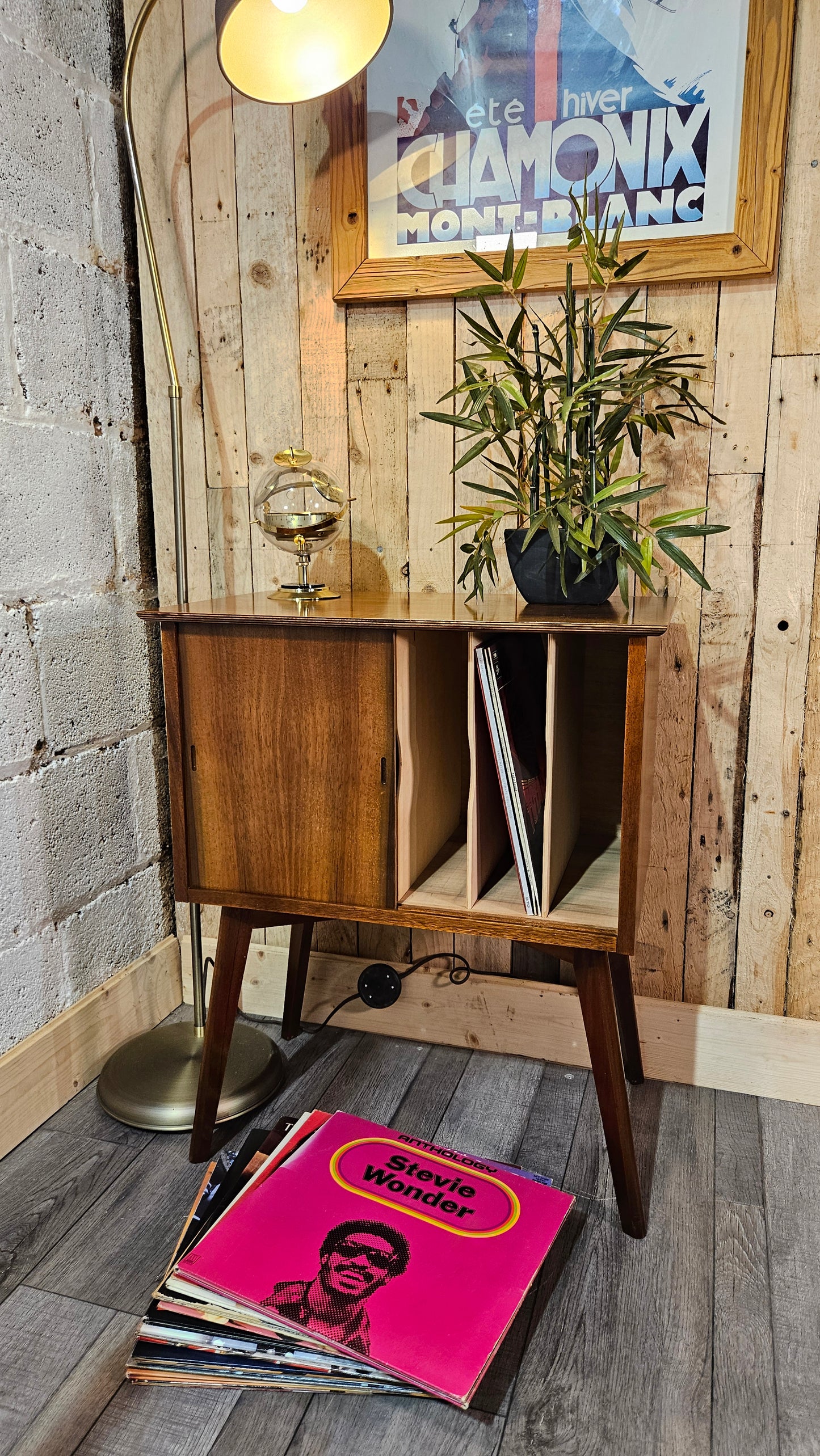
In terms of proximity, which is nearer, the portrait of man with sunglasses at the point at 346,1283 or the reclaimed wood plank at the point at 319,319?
the portrait of man with sunglasses at the point at 346,1283

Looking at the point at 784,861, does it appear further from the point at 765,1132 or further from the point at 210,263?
the point at 210,263

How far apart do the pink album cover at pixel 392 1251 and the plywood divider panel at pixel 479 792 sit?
16.5 inches

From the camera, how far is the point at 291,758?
4.32ft

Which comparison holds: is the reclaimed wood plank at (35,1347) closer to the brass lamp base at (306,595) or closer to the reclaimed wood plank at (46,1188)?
the reclaimed wood plank at (46,1188)

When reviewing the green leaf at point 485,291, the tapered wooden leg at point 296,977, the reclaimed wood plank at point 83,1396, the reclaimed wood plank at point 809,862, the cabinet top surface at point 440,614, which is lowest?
the reclaimed wood plank at point 83,1396

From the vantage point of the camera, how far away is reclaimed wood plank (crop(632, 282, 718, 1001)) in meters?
1.48

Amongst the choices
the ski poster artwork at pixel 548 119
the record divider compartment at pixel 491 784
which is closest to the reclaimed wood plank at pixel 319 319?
the ski poster artwork at pixel 548 119

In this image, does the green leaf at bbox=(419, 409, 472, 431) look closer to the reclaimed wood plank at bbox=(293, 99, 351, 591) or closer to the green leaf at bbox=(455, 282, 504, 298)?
the green leaf at bbox=(455, 282, 504, 298)

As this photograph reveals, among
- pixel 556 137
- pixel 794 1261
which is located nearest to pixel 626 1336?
pixel 794 1261

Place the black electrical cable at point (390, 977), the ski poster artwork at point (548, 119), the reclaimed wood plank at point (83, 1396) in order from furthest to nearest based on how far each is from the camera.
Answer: the black electrical cable at point (390, 977)
the ski poster artwork at point (548, 119)
the reclaimed wood plank at point (83, 1396)

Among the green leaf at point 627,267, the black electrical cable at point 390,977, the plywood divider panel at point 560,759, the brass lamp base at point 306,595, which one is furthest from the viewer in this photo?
the black electrical cable at point 390,977

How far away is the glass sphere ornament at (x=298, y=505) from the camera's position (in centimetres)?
145

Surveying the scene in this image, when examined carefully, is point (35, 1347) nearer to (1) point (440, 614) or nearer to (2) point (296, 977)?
(2) point (296, 977)

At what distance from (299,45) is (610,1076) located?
1.50 meters
